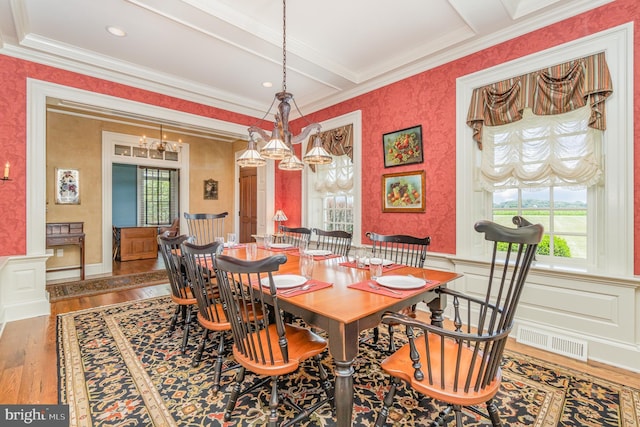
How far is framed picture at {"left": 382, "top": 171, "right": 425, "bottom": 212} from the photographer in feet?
11.2

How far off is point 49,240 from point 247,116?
363 cm

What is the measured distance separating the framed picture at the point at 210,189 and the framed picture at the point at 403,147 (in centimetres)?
499

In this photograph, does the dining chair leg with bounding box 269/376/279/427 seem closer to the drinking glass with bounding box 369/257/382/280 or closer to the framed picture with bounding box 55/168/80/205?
the drinking glass with bounding box 369/257/382/280

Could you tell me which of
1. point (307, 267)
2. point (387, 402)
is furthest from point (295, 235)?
point (387, 402)

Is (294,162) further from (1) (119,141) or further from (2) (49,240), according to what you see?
(1) (119,141)

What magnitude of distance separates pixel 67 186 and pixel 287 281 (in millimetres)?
5592

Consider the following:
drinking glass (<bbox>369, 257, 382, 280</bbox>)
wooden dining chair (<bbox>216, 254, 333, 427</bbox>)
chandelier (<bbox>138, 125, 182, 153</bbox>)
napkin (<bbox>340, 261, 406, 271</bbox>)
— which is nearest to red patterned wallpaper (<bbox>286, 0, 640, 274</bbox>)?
napkin (<bbox>340, 261, 406, 271</bbox>)

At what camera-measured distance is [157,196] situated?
26.8 ft

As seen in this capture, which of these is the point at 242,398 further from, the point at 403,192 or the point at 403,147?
the point at 403,147

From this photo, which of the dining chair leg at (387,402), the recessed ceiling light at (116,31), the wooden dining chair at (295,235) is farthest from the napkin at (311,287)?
the recessed ceiling light at (116,31)

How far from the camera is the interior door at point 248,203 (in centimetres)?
695

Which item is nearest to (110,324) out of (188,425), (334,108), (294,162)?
(188,425)

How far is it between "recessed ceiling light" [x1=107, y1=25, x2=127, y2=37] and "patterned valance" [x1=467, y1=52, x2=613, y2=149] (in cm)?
353

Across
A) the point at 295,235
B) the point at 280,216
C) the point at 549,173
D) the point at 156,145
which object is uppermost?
the point at 156,145
